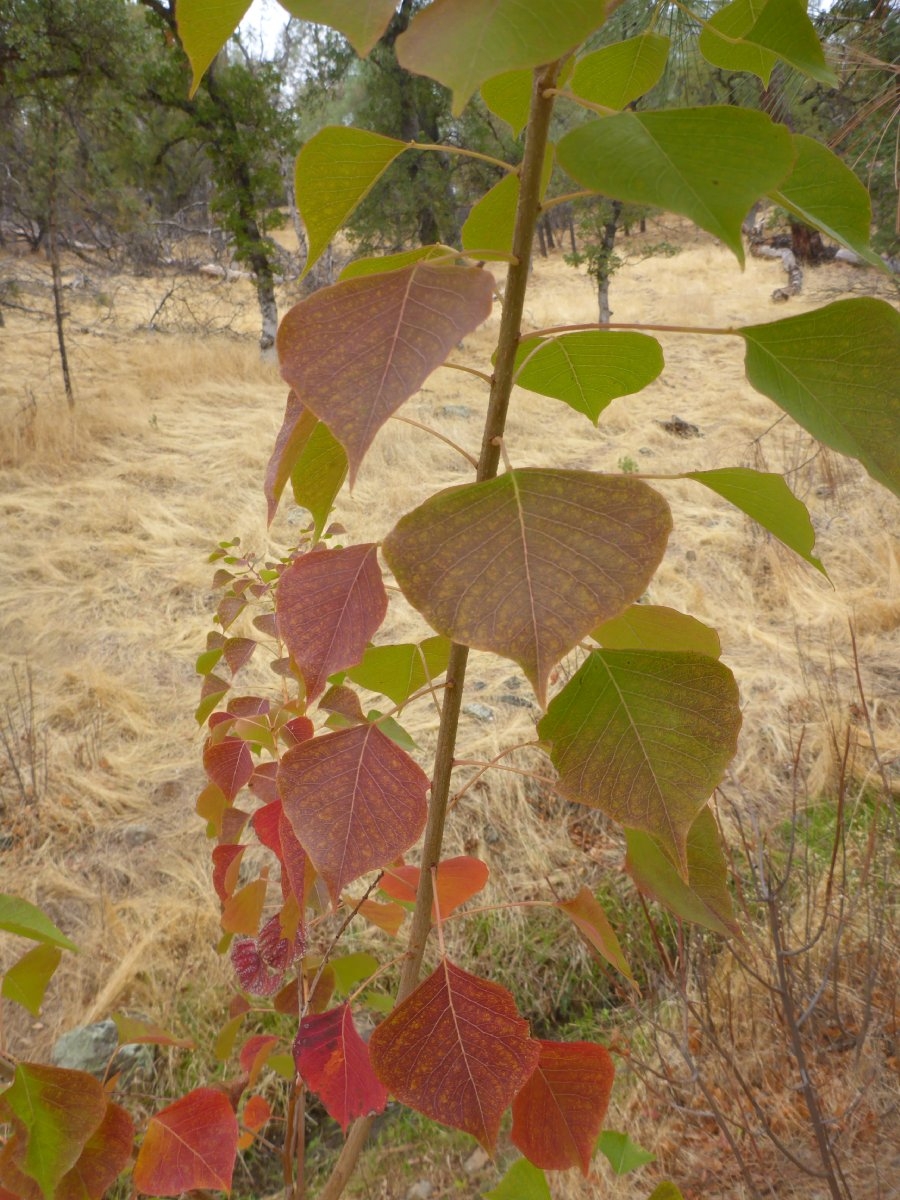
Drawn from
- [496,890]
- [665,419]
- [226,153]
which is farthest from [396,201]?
[496,890]

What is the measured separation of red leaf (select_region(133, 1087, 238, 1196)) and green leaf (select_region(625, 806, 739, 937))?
0.34 m

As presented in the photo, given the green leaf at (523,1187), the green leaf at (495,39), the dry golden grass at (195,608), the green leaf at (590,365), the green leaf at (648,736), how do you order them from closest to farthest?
the green leaf at (495,39) → the green leaf at (648,736) → the green leaf at (590,365) → the green leaf at (523,1187) → the dry golden grass at (195,608)

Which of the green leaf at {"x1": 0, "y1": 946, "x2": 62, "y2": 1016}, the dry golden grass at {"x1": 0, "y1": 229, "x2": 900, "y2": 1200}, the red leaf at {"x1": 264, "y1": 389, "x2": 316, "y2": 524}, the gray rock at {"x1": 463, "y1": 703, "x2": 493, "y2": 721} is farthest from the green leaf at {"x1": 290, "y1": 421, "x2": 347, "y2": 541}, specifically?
the gray rock at {"x1": 463, "y1": 703, "x2": 493, "y2": 721}

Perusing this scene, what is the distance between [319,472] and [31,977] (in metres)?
0.38

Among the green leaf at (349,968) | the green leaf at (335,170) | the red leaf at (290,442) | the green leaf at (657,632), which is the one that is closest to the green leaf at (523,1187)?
the green leaf at (349,968)

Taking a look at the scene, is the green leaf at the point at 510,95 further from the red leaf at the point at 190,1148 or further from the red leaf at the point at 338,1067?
the red leaf at the point at 190,1148

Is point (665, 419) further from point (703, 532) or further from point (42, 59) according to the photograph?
point (42, 59)

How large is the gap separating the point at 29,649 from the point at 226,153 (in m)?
4.41

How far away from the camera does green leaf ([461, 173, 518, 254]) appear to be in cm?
38

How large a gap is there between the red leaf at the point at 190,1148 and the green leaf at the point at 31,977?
114 millimetres

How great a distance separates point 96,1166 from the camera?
462 mm

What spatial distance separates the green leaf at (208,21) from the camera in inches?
10.9

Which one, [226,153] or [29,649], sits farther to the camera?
[226,153]

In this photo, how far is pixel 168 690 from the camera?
2.44 m
